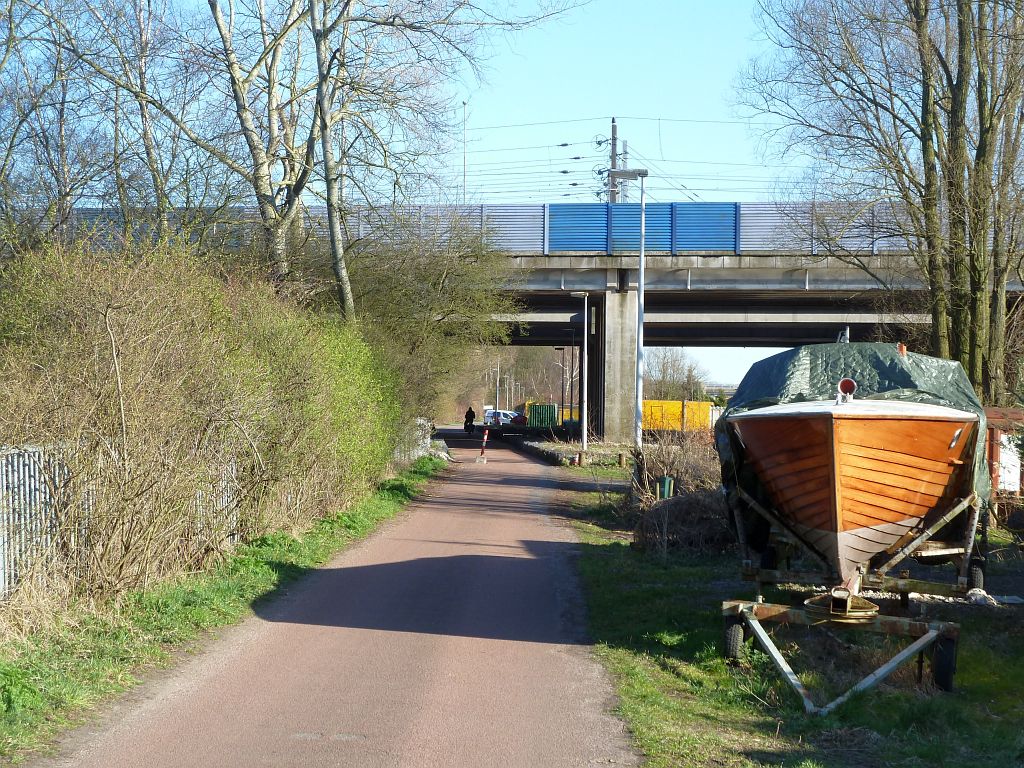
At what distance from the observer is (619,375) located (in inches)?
1559

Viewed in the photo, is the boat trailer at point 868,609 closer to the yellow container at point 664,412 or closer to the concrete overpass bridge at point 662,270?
the concrete overpass bridge at point 662,270

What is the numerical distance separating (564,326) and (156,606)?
39.6m

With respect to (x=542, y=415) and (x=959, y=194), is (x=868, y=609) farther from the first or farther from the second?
(x=542, y=415)

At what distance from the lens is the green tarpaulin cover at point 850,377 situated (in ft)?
30.9

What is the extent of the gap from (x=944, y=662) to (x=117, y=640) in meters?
6.83

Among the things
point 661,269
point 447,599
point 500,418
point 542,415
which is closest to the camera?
point 447,599

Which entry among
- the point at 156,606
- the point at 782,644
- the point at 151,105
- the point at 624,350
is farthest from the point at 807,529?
the point at 624,350

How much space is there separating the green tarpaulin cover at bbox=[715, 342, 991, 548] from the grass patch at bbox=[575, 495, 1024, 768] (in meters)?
1.58

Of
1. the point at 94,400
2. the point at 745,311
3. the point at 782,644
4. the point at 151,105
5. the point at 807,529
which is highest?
the point at 151,105

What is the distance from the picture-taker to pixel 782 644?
31.6ft

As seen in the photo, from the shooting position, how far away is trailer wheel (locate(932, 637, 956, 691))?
8.19m

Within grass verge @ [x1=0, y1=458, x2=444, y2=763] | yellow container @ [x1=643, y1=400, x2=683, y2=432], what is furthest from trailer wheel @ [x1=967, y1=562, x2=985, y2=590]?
yellow container @ [x1=643, y1=400, x2=683, y2=432]

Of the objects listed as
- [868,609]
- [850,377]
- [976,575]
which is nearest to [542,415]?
[976,575]

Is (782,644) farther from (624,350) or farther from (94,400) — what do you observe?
(624,350)
